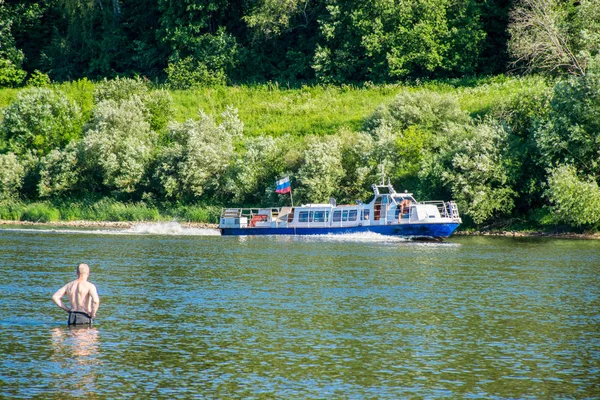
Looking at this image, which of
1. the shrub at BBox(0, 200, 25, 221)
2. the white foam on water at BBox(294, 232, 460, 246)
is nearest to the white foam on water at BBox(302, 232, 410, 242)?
the white foam on water at BBox(294, 232, 460, 246)

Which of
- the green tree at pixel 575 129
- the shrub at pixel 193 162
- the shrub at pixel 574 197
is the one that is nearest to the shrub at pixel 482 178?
the green tree at pixel 575 129

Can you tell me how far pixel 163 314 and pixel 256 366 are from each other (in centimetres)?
875

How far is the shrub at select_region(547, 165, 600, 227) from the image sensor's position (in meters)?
67.2

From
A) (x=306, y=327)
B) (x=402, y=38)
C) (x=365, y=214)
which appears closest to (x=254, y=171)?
(x=365, y=214)

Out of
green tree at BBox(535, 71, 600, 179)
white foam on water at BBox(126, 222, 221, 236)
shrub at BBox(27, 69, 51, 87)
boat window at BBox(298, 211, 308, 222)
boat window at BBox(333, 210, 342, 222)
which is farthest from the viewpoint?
shrub at BBox(27, 69, 51, 87)

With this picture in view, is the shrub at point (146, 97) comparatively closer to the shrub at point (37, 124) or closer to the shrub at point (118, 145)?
the shrub at point (118, 145)

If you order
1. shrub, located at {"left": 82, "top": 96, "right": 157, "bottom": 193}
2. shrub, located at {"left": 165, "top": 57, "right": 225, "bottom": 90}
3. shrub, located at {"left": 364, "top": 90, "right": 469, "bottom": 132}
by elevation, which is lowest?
shrub, located at {"left": 82, "top": 96, "right": 157, "bottom": 193}

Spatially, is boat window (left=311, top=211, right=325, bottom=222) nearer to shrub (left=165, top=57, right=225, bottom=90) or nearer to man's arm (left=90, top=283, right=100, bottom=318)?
shrub (left=165, top=57, right=225, bottom=90)

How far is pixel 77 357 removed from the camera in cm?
2588

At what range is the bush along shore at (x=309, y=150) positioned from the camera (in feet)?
238

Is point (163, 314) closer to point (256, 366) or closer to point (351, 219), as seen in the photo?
point (256, 366)

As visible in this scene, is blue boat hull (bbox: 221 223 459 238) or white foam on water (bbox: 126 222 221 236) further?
white foam on water (bbox: 126 222 221 236)

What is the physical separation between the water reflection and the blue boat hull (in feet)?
136

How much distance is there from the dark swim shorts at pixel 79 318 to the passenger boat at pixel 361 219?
41.4 meters
